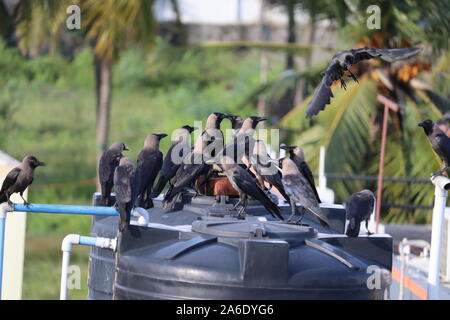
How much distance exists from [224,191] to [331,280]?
165 cm

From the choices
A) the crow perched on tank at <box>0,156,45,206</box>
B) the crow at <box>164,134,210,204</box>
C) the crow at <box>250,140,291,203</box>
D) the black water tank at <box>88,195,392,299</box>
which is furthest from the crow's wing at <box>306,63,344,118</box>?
the crow perched on tank at <box>0,156,45,206</box>

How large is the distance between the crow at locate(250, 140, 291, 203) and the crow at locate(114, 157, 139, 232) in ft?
3.21

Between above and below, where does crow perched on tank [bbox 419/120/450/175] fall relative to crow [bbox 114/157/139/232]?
above

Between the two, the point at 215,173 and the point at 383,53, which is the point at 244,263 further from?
the point at 383,53

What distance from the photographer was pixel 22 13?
16266 mm

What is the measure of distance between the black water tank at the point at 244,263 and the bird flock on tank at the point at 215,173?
21cm

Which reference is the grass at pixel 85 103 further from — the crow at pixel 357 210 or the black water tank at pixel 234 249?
the black water tank at pixel 234 249

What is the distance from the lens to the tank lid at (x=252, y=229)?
5004mm

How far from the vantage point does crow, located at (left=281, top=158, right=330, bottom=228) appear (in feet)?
18.2

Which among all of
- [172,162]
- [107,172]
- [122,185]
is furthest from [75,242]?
[172,162]

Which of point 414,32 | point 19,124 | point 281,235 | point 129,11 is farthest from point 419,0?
point 19,124

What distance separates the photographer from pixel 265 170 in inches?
246

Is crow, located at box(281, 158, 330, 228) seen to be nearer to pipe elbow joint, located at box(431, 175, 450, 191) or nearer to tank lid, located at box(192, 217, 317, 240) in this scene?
Result: tank lid, located at box(192, 217, 317, 240)
